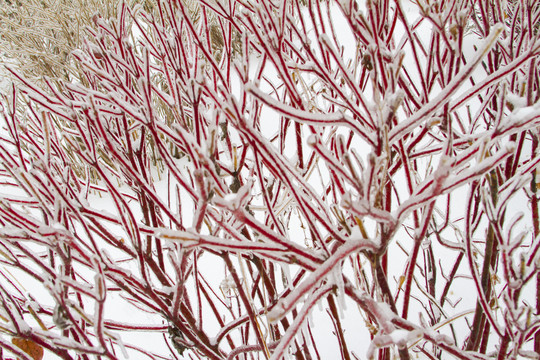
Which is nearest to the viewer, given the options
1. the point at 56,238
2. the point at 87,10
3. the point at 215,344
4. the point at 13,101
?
the point at 56,238

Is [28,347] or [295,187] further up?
[295,187]

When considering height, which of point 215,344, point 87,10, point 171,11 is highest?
point 87,10

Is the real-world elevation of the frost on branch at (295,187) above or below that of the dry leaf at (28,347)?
above

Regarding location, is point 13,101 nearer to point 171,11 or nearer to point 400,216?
point 171,11

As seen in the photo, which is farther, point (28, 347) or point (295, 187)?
point (28, 347)

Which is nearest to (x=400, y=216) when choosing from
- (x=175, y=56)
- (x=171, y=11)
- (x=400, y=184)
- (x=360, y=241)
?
(x=360, y=241)

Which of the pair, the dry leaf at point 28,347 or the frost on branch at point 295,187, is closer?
the frost on branch at point 295,187

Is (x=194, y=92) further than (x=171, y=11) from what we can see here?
No

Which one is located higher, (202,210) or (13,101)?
(13,101)

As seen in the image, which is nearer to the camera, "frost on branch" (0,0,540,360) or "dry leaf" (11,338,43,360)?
"frost on branch" (0,0,540,360)

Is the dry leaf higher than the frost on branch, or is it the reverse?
the frost on branch

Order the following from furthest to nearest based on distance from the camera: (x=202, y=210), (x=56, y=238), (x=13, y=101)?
(x=13, y=101), (x=56, y=238), (x=202, y=210)

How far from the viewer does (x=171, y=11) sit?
3.29ft

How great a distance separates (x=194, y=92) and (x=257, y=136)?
0.28m
